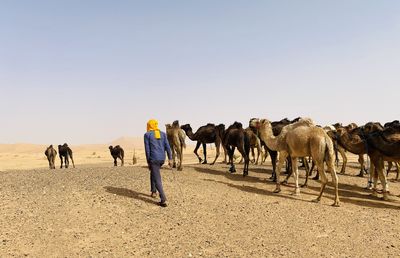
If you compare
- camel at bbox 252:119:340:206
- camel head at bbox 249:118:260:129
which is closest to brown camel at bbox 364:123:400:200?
camel at bbox 252:119:340:206

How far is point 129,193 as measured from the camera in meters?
10.6

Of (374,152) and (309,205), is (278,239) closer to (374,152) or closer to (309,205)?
(309,205)

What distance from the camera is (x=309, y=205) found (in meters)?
11.2

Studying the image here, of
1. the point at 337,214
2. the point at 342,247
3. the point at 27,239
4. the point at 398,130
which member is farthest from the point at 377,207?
the point at 27,239

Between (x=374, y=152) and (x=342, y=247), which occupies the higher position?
(x=374, y=152)

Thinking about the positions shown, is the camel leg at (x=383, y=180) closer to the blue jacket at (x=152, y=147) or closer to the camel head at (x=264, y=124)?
the camel head at (x=264, y=124)

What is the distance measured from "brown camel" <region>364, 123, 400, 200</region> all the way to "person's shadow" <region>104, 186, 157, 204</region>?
8855 mm

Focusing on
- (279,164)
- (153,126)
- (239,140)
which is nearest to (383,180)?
(279,164)

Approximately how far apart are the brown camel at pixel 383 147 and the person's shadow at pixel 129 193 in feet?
29.1

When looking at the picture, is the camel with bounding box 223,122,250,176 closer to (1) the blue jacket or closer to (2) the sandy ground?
(2) the sandy ground

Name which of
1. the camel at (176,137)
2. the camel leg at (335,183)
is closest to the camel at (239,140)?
the camel at (176,137)

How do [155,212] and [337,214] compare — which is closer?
[155,212]

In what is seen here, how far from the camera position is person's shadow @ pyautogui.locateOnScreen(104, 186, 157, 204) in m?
10.1

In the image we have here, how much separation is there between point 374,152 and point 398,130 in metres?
1.19
